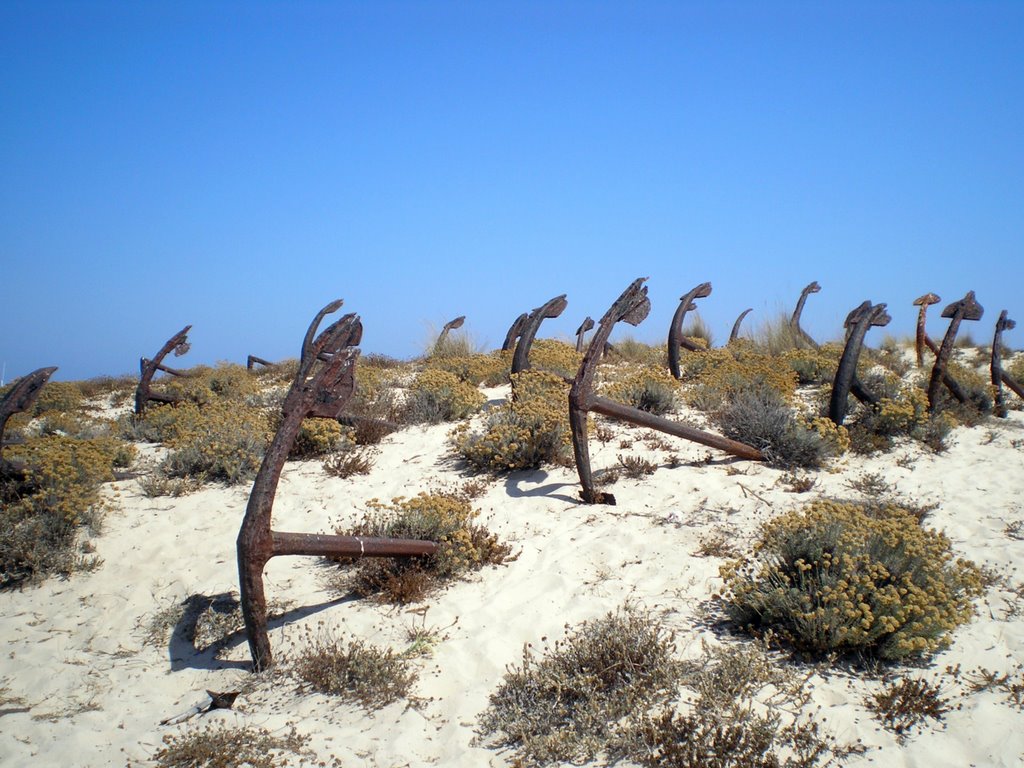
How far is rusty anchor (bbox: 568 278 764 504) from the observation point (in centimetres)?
530

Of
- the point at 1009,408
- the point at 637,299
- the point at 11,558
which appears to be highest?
the point at 637,299

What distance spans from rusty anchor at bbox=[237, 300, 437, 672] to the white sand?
457mm

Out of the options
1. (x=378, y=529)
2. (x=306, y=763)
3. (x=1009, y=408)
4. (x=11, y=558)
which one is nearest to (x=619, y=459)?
(x=378, y=529)

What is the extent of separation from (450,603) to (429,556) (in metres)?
0.46

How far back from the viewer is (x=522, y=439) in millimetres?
6367

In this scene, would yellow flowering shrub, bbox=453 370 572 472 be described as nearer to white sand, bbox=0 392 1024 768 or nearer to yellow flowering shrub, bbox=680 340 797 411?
white sand, bbox=0 392 1024 768

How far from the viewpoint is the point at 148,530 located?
5734 mm

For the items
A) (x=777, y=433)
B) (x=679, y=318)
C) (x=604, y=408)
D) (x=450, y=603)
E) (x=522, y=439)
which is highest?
(x=679, y=318)

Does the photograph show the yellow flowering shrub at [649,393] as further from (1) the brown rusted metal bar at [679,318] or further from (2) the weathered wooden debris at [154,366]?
(2) the weathered wooden debris at [154,366]

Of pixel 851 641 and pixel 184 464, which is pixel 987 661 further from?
pixel 184 464

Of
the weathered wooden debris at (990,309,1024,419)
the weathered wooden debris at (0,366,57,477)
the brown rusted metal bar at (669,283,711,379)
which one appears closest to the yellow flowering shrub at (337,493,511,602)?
the weathered wooden debris at (0,366,57,477)

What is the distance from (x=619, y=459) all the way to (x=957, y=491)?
298 centimetres

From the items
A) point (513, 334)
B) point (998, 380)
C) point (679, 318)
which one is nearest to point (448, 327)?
point (513, 334)

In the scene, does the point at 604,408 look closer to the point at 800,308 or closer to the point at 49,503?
the point at 49,503
